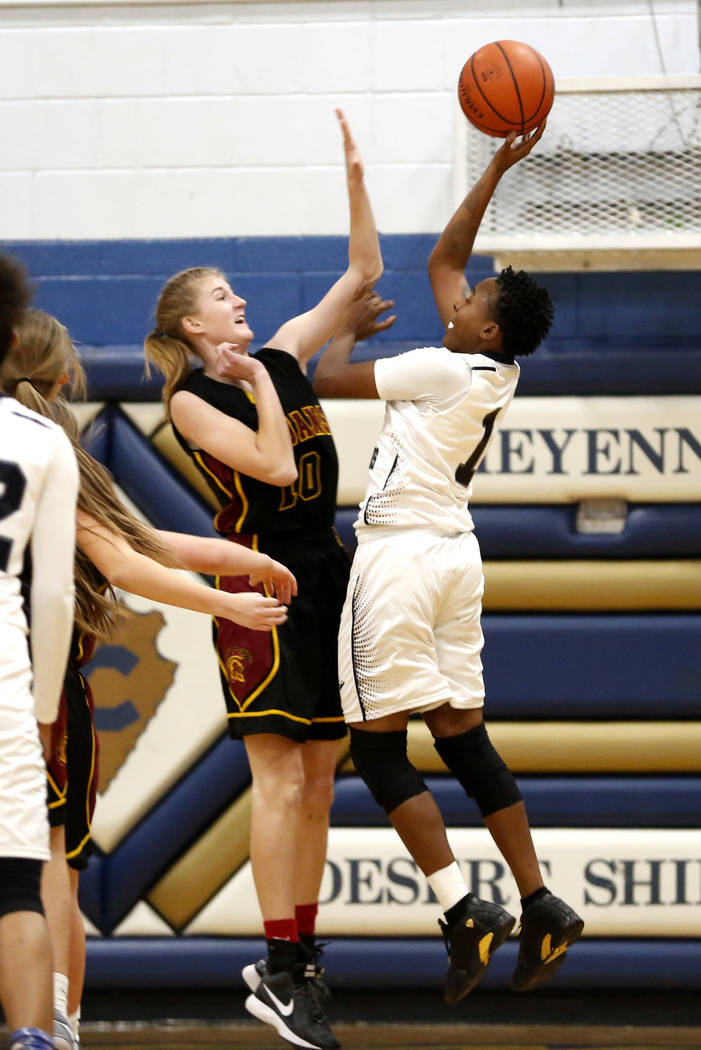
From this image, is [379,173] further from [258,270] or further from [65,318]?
[65,318]

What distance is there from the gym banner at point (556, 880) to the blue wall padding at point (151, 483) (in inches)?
41.5

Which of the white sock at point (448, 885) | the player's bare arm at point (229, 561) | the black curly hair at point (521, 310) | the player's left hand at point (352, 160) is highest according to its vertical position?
the player's left hand at point (352, 160)

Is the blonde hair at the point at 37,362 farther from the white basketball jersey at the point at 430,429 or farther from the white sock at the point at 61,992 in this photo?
the white sock at the point at 61,992

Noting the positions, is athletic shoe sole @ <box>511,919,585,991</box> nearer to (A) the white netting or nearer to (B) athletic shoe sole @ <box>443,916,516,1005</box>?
(B) athletic shoe sole @ <box>443,916,516,1005</box>

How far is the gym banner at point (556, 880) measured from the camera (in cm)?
386

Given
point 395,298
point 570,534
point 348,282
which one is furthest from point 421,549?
point 395,298

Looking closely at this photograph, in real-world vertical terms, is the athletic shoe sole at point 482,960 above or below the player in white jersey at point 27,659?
below

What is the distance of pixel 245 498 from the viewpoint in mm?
3047

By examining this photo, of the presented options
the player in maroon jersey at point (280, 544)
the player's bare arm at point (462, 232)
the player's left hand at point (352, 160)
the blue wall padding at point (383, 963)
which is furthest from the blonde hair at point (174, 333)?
the blue wall padding at point (383, 963)

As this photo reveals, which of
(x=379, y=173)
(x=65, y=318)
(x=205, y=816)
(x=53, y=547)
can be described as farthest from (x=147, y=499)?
(x=53, y=547)

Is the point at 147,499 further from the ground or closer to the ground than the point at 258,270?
closer to the ground

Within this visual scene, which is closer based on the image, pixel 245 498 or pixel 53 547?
pixel 53 547

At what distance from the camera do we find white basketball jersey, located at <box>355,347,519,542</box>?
9.65 feet

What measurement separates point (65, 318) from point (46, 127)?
621 mm
